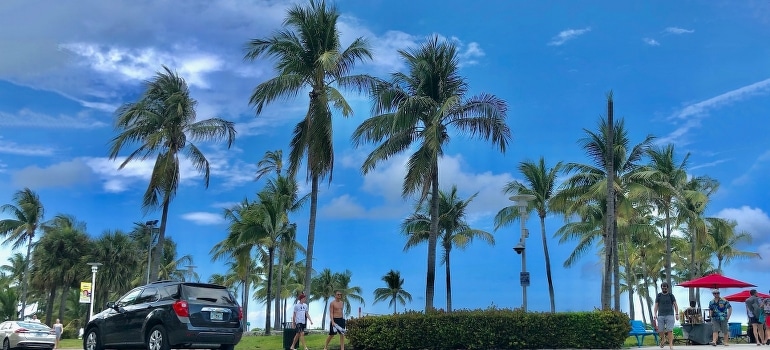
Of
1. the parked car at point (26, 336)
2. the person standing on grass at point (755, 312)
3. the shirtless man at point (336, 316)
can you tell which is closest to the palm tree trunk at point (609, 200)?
the person standing on grass at point (755, 312)

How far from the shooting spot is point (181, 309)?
14.4 metres

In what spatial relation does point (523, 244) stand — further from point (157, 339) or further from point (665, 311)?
point (157, 339)

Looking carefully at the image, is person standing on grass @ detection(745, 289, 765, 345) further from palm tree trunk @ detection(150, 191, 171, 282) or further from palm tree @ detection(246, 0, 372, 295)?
palm tree trunk @ detection(150, 191, 171, 282)

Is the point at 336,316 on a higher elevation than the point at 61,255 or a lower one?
lower

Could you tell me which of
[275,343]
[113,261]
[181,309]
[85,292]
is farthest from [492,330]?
[113,261]

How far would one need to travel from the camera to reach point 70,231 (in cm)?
5756

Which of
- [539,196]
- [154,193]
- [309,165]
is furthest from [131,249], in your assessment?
[309,165]

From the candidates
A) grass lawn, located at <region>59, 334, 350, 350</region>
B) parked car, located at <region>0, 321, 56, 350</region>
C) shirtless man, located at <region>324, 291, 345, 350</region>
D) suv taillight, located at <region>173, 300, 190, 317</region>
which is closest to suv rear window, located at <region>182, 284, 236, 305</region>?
suv taillight, located at <region>173, 300, 190, 317</region>

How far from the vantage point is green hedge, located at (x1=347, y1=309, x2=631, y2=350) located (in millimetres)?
18031

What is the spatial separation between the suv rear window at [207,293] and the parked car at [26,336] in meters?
13.3

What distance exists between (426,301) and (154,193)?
1397 centimetres

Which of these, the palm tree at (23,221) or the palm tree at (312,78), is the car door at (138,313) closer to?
the palm tree at (312,78)

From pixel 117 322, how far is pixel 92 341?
52.4 inches

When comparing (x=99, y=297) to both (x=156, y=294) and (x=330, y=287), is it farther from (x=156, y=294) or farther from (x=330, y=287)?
(x=156, y=294)
